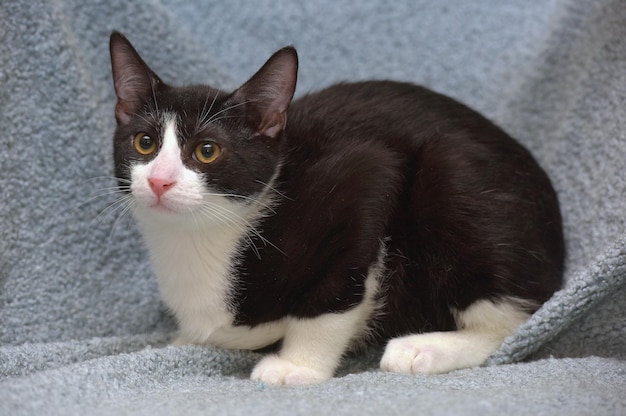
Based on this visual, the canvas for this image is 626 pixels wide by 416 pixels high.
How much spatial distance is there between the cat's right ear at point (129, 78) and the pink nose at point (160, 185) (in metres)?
0.22

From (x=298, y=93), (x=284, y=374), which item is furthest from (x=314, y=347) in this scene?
(x=298, y=93)

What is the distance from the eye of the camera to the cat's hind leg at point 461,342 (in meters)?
1.36

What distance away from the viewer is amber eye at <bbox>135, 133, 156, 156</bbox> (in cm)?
135

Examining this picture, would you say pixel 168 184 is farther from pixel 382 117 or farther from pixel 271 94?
pixel 382 117

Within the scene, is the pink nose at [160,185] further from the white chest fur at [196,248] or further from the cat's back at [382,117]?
the cat's back at [382,117]

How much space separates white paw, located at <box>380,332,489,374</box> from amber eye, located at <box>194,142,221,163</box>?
1.45 ft

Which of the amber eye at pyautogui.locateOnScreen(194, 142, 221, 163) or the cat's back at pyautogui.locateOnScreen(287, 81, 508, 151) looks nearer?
the amber eye at pyautogui.locateOnScreen(194, 142, 221, 163)

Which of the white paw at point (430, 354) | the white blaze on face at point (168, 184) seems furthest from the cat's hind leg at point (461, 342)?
Result: the white blaze on face at point (168, 184)

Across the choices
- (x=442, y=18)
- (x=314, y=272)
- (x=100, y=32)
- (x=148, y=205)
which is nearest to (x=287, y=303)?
(x=314, y=272)

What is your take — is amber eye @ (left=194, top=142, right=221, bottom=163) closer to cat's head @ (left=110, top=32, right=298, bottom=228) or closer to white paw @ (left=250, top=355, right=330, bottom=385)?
cat's head @ (left=110, top=32, right=298, bottom=228)

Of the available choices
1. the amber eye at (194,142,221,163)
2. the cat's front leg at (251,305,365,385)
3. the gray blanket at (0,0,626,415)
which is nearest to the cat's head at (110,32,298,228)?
the amber eye at (194,142,221,163)

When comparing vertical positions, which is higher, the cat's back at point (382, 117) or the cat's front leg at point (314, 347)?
the cat's back at point (382, 117)

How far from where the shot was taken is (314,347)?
54.6 inches

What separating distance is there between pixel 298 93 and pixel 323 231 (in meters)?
0.78
